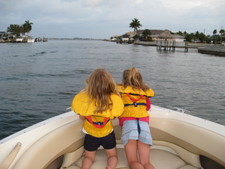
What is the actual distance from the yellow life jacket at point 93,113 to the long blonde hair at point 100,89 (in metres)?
0.05

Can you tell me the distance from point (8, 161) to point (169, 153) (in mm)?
1966

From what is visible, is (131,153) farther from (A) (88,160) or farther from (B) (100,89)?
(B) (100,89)

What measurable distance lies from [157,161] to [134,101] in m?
0.77

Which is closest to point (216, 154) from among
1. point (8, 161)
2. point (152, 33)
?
point (8, 161)

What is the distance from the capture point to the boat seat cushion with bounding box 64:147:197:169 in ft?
8.90

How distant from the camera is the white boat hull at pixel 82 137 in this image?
2156mm

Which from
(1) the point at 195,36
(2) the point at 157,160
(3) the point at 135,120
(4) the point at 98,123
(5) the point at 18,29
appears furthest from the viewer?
(5) the point at 18,29

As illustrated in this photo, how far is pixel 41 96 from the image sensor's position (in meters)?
11.4

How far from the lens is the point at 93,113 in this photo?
2447 mm

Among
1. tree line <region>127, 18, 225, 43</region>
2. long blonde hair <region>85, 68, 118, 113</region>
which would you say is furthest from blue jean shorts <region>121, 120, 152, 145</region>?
tree line <region>127, 18, 225, 43</region>

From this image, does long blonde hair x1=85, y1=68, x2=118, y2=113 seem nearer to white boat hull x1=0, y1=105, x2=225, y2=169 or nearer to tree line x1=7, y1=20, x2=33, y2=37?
white boat hull x1=0, y1=105, x2=225, y2=169

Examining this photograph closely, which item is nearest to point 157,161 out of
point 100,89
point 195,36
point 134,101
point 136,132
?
point 136,132

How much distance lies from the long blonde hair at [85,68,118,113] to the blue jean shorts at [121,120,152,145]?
0.38 metres

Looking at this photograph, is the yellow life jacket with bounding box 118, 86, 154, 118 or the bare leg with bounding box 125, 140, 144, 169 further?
the yellow life jacket with bounding box 118, 86, 154, 118
